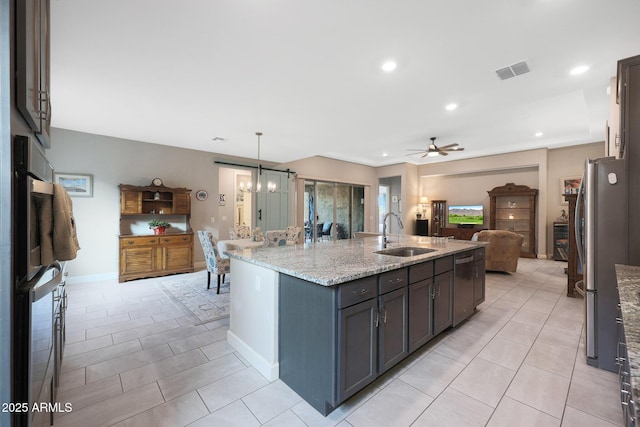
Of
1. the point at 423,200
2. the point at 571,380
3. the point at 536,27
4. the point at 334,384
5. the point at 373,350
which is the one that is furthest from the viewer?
the point at 423,200

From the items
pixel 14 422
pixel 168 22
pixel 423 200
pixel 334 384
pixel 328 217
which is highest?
pixel 168 22

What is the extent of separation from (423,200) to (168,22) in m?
8.71

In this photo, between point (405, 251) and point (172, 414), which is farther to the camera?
point (405, 251)

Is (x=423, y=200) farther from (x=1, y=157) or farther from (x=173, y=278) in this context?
(x=1, y=157)

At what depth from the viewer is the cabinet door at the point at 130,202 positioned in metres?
4.97

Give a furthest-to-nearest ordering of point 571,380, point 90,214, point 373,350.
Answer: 1. point 90,214
2. point 571,380
3. point 373,350

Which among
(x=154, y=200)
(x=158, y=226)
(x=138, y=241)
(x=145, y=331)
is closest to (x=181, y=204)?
(x=154, y=200)

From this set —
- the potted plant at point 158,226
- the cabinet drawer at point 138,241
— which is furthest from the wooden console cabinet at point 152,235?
the potted plant at point 158,226

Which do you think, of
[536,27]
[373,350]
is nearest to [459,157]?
[536,27]

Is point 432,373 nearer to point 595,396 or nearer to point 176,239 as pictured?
point 595,396

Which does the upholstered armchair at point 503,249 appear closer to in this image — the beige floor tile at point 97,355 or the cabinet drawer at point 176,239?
the beige floor tile at point 97,355

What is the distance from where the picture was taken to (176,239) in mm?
5352

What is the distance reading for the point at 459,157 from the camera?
812 cm

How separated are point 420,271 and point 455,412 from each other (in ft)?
3.15
